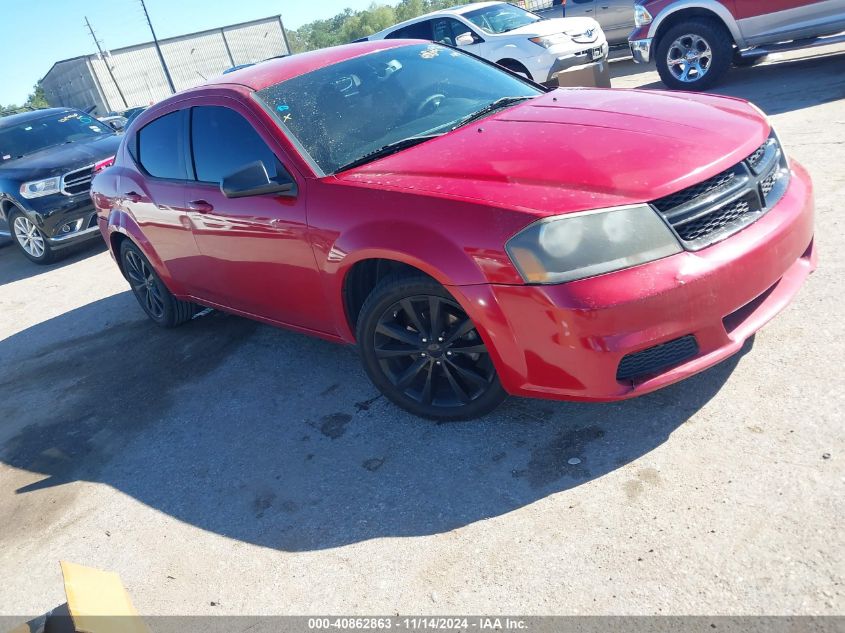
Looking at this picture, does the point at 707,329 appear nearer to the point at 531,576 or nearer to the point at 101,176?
the point at 531,576

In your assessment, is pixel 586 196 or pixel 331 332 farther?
Result: pixel 331 332

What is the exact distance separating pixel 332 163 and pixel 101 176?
2.92 metres

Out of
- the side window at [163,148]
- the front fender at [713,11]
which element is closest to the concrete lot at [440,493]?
the side window at [163,148]

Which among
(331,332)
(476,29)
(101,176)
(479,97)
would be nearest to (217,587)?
(331,332)

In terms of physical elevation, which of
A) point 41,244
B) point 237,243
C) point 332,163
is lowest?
point 41,244

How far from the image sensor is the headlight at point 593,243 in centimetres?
268

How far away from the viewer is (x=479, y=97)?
406cm

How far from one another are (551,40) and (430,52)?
733cm

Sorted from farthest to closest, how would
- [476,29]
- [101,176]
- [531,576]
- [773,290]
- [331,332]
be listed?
[476,29], [101,176], [331,332], [773,290], [531,576]

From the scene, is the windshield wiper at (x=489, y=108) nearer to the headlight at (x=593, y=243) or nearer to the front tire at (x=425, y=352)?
the front tire at (x=425, y=352)

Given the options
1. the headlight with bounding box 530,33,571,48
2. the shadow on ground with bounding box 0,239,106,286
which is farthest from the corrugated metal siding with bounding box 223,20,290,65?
the shadow on ground with bounding box 0,239,106,286

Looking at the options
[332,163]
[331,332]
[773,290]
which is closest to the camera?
[773,290]

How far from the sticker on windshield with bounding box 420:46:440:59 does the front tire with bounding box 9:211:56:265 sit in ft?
21.9

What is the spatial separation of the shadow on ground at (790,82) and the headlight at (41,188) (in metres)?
8.22
